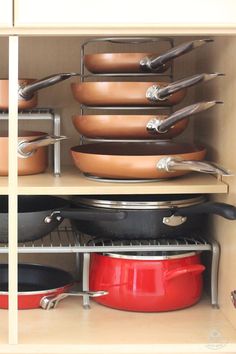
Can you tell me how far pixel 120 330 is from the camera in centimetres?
171

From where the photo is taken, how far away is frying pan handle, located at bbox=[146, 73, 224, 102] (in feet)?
5.29

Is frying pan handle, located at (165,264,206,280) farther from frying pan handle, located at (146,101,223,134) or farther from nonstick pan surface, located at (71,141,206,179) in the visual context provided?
frying pan handle, located at (146,101,223,134)

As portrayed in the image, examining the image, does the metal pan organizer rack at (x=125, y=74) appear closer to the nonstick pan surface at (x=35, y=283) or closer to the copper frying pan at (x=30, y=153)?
the copper frying pan at (x=30, y=153)

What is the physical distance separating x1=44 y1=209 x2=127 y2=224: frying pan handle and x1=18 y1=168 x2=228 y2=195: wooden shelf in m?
0.06

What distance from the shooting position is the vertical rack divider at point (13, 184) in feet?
5.01

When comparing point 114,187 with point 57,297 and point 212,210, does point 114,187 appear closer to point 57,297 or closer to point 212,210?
point 212,210

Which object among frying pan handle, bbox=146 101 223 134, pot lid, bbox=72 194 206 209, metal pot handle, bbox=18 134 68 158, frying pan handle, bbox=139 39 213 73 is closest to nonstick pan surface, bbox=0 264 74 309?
pot lid, bbox=72 194 206 209

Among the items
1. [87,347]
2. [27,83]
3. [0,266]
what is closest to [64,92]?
[27,83]

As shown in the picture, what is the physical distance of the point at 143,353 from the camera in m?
1.61

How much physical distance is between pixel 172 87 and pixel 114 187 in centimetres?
26
